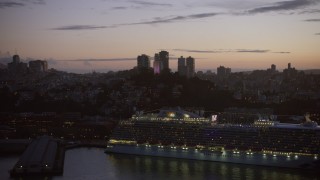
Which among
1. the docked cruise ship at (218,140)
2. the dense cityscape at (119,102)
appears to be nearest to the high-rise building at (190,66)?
the dense cityscape at (119,102)

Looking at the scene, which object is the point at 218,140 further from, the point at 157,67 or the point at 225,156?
the point at 157,67

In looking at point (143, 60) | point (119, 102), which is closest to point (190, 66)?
point (143, 60)

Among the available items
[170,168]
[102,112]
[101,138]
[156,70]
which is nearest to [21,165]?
[170,168]

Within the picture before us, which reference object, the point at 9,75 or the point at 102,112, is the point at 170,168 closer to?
the point at 102,112

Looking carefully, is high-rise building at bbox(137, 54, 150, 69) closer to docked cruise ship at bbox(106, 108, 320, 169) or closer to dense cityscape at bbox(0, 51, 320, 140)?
dense cityscape at bbox(0, 51, 320, 140)

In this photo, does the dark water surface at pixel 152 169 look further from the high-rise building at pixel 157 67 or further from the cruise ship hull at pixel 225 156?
the high-rise building at pixel 157 67

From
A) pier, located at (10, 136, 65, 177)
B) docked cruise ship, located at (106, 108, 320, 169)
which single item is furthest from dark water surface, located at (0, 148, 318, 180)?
docked cruise ship, located at (106, 108, 320, 169)
